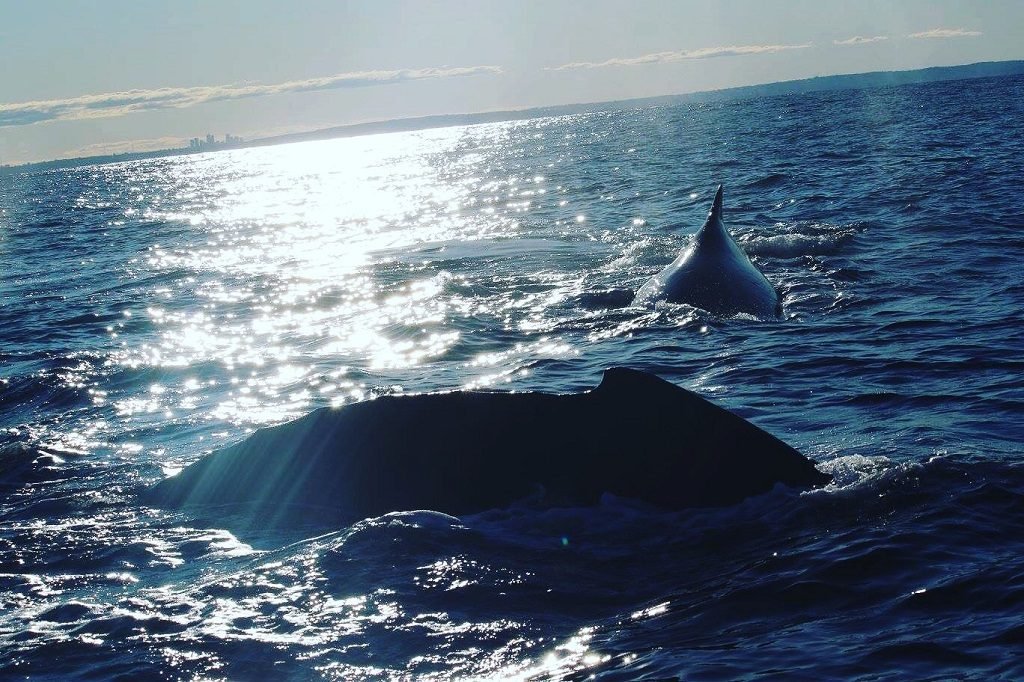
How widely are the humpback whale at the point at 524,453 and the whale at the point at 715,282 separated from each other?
26.6ft

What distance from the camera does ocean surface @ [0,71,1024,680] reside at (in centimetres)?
516

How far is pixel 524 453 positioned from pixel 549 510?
1.41 feet

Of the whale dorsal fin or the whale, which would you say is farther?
the whale

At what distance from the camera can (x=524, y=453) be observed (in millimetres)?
6191

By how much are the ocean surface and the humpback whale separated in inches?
6.6

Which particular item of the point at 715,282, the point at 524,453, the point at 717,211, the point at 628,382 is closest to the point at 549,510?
the point at 524,453

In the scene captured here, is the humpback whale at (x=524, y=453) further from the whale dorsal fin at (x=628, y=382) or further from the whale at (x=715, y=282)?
the whale at (x=715, y=282)

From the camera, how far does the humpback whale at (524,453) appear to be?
5.89 m

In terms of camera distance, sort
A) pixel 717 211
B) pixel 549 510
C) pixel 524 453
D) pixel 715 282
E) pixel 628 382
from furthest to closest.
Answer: pixel 717 211 < pixel 715 282 < pixel 549 510 < pixel 524 453 < pixel 628 382

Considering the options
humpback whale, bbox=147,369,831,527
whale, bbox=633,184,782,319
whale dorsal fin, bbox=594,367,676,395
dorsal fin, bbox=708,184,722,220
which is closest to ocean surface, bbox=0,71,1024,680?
humpback whale, bbox=147,369,831,527

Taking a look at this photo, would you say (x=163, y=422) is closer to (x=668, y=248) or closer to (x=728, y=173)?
(x=668, y=248)

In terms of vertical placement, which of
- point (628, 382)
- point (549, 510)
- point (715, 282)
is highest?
point (628, 382)

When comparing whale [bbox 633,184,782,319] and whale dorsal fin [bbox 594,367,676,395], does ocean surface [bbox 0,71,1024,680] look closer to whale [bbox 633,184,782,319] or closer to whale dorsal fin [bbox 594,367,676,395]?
whale [bbox 633,184,782,319]

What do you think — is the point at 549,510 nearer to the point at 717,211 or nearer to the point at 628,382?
the point at 628,382
